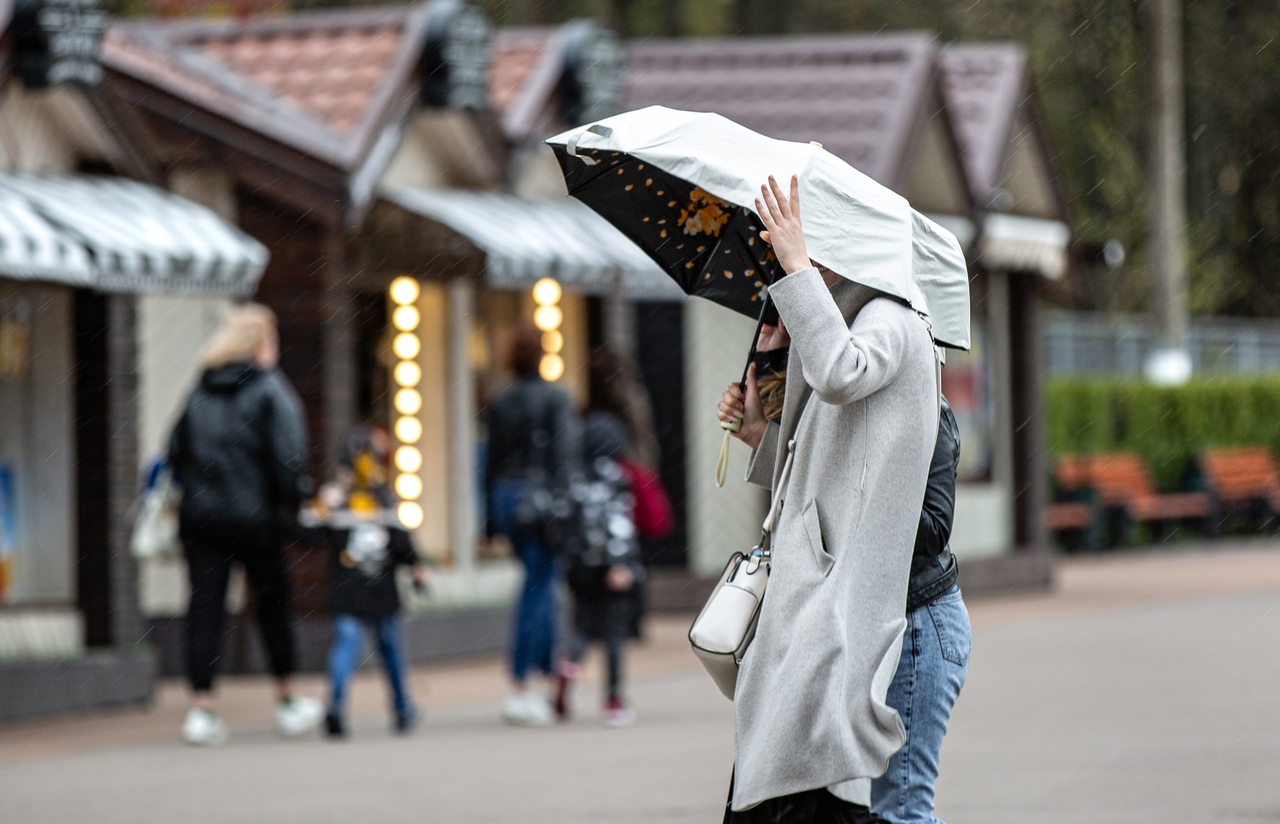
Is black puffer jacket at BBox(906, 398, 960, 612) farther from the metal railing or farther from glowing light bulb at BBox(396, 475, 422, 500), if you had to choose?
the metal railing

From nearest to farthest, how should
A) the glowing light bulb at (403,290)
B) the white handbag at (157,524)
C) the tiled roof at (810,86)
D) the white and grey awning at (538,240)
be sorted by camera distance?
the white handbag at (157,524)
the white and grey awning at (538,240)
the glowing light bulb at (403,290)
the tiled roof at (810,86)

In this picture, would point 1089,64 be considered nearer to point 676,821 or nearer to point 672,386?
point 672,386

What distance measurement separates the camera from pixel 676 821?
7.04m

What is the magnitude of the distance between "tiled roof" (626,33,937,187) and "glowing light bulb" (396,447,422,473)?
13.6 feet

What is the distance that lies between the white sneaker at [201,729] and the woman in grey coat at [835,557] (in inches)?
219

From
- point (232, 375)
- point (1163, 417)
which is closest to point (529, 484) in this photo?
point (232, 375)

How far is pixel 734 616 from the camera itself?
13.9ft

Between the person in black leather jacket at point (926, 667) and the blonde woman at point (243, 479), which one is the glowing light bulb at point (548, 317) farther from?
the person in black leather jacket at point (926, 667)

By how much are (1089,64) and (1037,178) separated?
20.4 m

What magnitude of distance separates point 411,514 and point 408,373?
0.95 metres

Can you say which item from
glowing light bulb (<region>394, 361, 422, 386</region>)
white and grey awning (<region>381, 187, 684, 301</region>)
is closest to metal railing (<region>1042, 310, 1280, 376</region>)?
white and grey awning (<region>381, 187, 684, 301</region>)

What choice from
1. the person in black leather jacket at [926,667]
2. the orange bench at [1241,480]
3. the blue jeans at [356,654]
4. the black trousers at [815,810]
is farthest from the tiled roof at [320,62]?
the orange bench at [1241,480]

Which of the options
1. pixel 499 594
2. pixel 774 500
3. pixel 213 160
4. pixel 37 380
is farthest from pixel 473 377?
pixel 774 500

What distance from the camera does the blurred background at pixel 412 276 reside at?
35.8 ft
